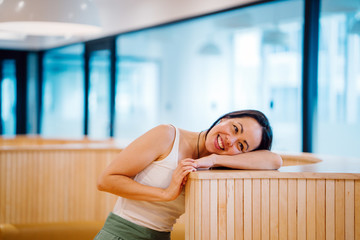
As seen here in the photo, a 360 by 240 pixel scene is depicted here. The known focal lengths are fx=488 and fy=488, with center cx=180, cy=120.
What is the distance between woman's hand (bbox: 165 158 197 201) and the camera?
1.86 meters

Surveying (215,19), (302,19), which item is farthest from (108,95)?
(302,19)

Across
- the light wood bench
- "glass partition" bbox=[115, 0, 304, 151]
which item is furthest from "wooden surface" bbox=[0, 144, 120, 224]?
"glass partition" bbox=[115, 0, 304, 151]

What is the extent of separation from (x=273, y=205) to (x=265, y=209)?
36mm

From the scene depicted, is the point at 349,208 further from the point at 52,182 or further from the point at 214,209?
the point at 52,182

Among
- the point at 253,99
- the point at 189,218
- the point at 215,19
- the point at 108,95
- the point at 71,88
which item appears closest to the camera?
the point at 189,218

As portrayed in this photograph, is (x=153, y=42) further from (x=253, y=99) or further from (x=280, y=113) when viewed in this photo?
(x=280, y=113)

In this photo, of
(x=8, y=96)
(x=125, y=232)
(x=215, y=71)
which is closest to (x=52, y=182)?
(x=125, y=232)

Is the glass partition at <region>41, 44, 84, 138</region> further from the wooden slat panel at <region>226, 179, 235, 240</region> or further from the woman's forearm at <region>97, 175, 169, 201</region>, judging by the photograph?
the wooden slat panel at <region>226, 179, 235, 240</region>

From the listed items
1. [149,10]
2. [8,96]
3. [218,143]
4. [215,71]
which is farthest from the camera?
[8,96]

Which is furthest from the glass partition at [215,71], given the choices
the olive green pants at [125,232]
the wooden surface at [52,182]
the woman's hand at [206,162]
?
the woman's hand at [206,162]

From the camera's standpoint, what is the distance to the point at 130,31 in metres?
7.43

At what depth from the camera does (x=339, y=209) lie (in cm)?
192

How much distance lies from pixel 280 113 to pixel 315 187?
332 centimetres

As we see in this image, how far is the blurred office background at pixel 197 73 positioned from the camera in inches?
183
